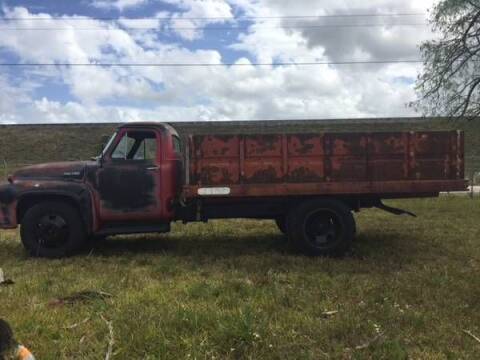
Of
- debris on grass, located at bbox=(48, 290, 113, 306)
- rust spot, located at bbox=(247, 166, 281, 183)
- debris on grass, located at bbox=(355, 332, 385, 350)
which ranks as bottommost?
debris on grass, located at bbox=(355, 332, 385, 350)

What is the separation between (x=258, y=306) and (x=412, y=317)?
1411mm

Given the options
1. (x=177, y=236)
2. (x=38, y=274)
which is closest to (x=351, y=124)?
(x=177, y=236)

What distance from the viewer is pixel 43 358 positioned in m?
4.15

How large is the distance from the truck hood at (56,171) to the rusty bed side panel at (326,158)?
1.70m

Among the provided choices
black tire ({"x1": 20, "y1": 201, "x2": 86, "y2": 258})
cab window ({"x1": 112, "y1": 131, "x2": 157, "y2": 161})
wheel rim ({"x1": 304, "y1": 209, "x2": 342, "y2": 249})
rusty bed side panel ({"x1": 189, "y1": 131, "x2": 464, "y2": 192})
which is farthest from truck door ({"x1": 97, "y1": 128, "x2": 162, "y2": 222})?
wheel rim ({"x1": 304, "y1": 209, "x2": 342, "y2": 249})

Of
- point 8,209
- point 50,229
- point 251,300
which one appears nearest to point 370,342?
point 251,300

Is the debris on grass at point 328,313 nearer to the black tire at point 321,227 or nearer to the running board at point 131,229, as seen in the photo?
the black tire at point 321,227

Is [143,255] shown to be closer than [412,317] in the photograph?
No

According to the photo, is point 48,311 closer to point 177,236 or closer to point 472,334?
point 472,334

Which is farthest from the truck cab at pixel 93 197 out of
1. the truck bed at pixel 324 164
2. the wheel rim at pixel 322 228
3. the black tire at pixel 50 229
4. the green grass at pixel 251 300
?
the wheel rim at pixel 322 228

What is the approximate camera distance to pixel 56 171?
26.8 ft

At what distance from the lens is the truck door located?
26.5 feet

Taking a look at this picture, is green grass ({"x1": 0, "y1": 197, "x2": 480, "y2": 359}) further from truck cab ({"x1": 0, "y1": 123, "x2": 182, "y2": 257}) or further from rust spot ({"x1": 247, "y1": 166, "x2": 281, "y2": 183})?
rust spot ({"x1": 247, "y1": 166, "x2": 281, "y2": 183})

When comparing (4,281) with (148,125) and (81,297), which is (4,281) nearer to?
(81,297)
